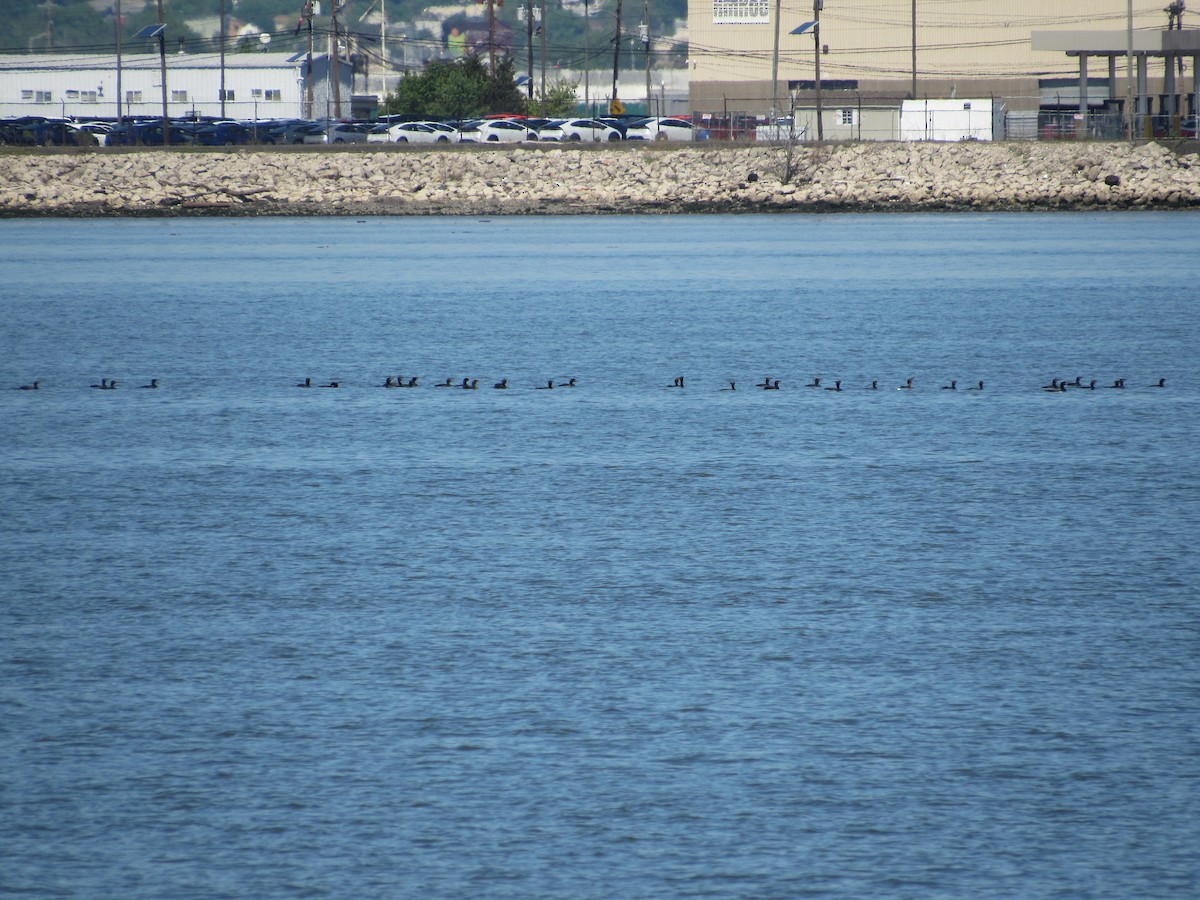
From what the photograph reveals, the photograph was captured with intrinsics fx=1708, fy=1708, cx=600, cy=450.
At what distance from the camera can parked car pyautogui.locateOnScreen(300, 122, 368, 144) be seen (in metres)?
81.6

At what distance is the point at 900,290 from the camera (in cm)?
3681

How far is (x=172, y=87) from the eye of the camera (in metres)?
110

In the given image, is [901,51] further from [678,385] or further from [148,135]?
[678,385]

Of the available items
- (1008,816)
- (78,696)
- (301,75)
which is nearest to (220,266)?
(78,696)

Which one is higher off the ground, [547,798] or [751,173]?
[751,173]

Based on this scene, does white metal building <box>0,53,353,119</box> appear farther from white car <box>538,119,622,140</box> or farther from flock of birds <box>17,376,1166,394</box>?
flock of birds <box>17,376,1166,394</box>

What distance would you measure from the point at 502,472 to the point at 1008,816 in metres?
9.35

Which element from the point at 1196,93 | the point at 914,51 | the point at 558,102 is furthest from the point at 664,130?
the point at 558,102

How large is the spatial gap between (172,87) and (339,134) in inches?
1288

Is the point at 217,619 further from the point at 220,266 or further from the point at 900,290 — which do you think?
the point at 220,266

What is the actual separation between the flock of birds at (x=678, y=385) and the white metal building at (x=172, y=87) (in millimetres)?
86765

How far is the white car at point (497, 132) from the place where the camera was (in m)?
78.9

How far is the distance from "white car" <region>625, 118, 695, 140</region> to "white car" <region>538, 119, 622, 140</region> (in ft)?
4.19

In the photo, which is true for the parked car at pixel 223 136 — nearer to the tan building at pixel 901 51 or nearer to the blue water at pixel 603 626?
the tan building at pixel 901 51
